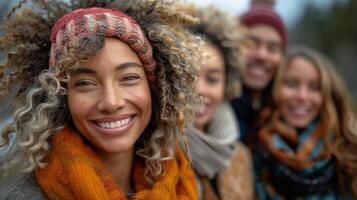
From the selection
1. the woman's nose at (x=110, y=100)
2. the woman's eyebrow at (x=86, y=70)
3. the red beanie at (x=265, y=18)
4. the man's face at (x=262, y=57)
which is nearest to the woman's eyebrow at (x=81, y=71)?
the woman's eyebrow at (x=86, y=70)

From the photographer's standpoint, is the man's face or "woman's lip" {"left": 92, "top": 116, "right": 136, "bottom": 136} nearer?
"woman's lip" {"left": 92, "top": 116, "right": 136, "bottom": 136}

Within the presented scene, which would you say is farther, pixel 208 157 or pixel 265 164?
pixel 265 164

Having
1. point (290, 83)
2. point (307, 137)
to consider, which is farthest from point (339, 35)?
point (307, 137)

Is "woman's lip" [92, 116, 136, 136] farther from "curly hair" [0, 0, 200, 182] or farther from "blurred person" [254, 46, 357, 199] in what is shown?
"blurred person" [254, 46, 357, 199]

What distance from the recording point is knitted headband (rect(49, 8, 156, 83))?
7.07ft

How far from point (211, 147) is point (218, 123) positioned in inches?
13.5

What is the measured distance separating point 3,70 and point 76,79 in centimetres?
45

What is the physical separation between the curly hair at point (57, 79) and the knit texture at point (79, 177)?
7cm

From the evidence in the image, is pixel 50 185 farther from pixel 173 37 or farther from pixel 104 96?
pixel 173 37

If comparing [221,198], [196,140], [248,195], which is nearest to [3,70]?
[196,140]

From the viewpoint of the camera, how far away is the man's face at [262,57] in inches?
173

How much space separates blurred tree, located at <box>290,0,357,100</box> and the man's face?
1062cm

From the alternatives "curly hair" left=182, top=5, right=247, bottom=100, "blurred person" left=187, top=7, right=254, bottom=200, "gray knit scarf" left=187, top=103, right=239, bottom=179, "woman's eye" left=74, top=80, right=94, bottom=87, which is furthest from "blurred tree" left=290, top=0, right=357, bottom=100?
"woman's eye" left=74, top=80, right=94, bottom=87

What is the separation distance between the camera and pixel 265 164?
3.94m
